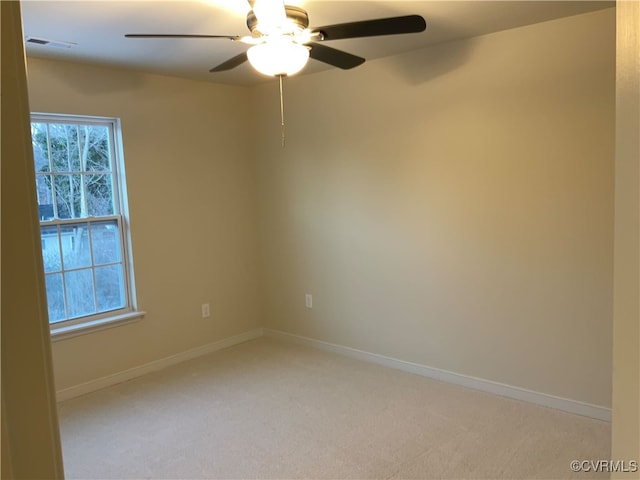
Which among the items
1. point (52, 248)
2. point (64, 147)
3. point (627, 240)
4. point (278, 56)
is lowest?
point (52, 248)

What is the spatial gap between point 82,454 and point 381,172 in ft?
8.88

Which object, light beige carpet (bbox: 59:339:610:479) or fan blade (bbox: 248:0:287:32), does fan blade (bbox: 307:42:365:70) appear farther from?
light beige carpet (bbox: 59:339:610:479)

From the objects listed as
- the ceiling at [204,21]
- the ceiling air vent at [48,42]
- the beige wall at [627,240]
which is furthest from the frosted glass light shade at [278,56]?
the beige wall at [627,240]

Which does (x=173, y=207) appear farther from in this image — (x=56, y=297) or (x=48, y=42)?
(x=48, y=42)

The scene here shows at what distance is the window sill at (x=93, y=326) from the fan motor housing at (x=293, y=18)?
2.51 meters

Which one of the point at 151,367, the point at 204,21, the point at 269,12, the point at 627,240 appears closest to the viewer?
the point at 627,240

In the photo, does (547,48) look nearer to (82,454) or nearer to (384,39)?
(384,39)

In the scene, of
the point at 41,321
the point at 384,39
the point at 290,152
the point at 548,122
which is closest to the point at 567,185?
the point at 548,122

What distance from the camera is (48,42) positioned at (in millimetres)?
2965

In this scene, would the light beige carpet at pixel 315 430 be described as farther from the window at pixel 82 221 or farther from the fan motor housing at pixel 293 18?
the fan motor housing at pixel 293 18

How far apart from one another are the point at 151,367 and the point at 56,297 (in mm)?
945

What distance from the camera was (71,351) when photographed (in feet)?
11.7

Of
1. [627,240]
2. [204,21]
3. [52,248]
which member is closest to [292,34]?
[204,21]

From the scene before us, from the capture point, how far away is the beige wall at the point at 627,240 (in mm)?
583
